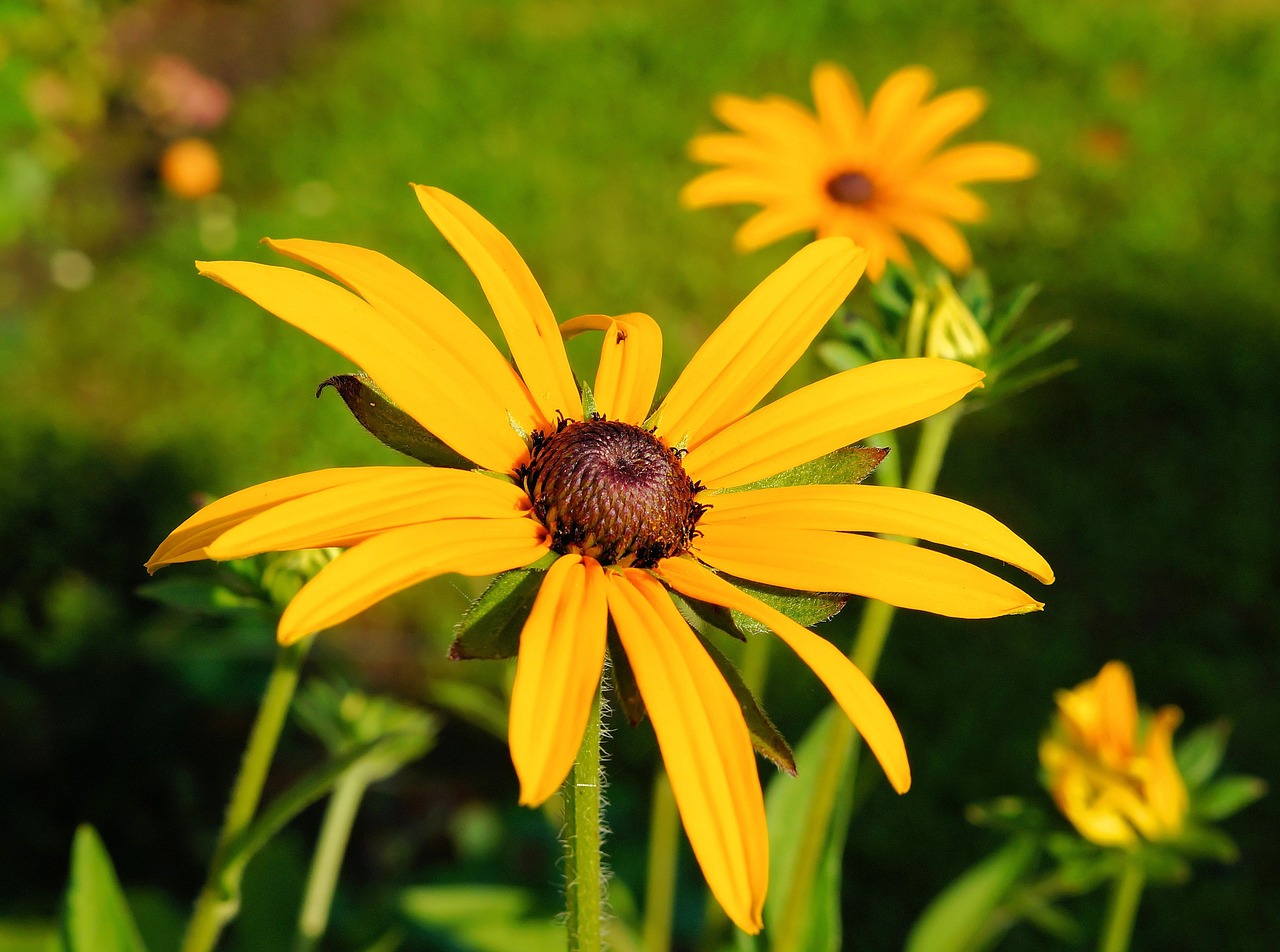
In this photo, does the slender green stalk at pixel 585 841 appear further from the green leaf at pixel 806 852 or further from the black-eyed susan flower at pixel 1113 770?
the black-eyed susan flower at pixel 1113 770

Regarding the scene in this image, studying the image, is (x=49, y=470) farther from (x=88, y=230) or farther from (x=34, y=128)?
(x=88, y=230)

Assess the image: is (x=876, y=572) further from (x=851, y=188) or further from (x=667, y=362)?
(x=667, y=362)

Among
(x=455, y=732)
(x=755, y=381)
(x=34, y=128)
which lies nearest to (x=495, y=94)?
(x=34, y=128)

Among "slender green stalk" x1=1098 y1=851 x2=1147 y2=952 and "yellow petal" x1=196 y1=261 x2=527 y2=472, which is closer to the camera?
"yellow petal" x1=196 y1=261 x2=527 y2=472

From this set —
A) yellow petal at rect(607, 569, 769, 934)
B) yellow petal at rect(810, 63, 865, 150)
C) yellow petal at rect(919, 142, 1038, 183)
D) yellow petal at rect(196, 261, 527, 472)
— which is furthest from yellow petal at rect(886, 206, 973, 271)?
yellow petal at rect(607, 569, 769, 934)

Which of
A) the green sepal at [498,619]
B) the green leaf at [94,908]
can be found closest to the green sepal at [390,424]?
the green sepal at [498,619]

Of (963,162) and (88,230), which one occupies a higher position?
(88,230)

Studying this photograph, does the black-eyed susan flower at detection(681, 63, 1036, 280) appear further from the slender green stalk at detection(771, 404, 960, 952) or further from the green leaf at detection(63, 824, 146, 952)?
the green leaf at detection(63, 824, 146, 952)
